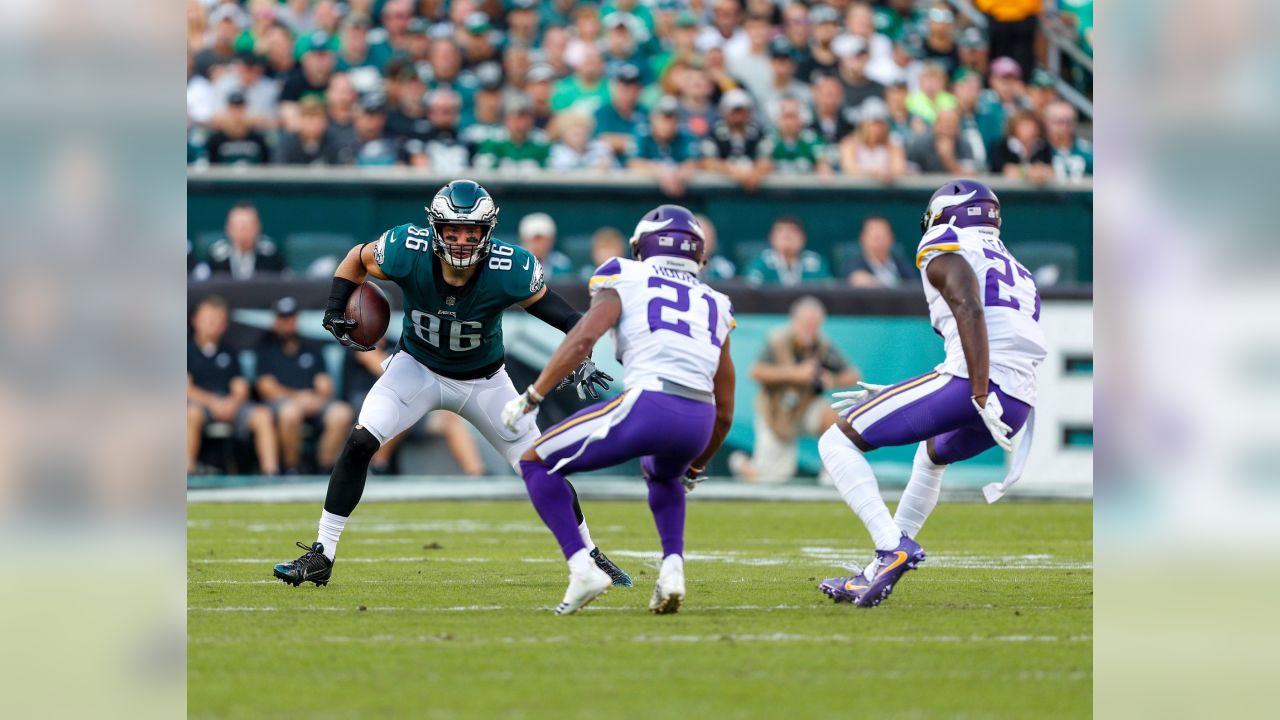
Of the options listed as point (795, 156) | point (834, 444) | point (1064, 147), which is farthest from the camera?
point (1064, 147)

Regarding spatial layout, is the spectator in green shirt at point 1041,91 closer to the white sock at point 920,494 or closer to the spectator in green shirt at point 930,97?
the spectator in green shirt at point 930,97

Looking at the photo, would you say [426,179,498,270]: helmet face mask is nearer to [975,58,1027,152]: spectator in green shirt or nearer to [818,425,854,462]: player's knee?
[818,425,854,462]: player's knee

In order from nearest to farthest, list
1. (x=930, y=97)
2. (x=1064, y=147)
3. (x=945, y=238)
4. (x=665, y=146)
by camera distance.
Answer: (x=945, y=238) → (x=665, y=146) → (x=1064, y=147) → (x=930, y=97)

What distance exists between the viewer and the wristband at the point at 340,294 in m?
7.07

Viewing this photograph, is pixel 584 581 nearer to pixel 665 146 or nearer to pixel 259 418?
pixel 259 418

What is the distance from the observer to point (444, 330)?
23.2ft

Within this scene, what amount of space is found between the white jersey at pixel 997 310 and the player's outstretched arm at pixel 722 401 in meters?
0.86

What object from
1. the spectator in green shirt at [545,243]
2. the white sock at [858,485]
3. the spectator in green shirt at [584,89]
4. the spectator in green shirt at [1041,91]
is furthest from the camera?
the spectator in green shirt at [1041,91]

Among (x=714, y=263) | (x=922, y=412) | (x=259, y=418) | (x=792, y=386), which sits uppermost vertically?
(x=922, y=412)

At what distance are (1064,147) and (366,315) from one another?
341 inches

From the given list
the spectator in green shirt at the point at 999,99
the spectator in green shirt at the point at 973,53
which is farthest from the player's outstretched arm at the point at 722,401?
the spectator in green shirt at the point at 973,53

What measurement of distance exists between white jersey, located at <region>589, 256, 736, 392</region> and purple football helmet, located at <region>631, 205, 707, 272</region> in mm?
A: 56

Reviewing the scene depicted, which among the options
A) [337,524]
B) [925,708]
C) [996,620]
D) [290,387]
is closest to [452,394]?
[337,524]

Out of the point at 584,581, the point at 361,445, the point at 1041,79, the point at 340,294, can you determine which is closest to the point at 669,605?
the point at 584,581
